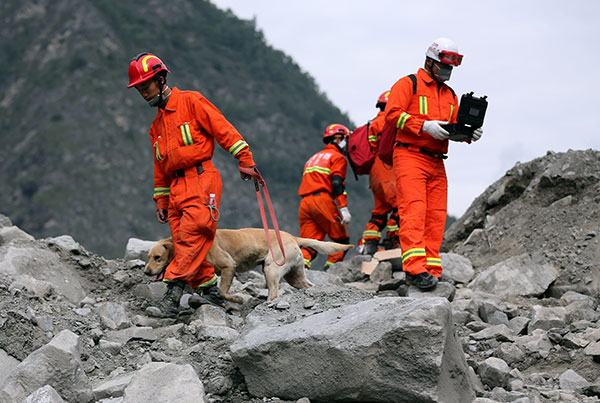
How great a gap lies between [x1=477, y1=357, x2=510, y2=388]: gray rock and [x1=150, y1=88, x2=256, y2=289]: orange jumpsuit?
8.87 ft

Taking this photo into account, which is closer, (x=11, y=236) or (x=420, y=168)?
(x=420, y=168)

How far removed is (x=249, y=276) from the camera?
1030 cm

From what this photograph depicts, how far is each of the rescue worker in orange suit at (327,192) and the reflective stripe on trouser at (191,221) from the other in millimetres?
4448

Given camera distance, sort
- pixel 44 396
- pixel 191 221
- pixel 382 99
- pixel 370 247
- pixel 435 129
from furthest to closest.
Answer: pixel 370 247 < pixel 382 99 < pixel 435 129 < pixel 191 221 < pixel 44 396

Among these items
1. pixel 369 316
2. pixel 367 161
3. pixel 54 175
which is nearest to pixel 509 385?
pixel 369 316

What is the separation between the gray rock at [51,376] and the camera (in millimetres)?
4734

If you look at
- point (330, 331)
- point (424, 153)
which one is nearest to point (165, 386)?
point (330, 331)

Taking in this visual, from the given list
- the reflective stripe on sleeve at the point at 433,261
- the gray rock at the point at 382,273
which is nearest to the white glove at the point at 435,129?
the reflective stripe on sleeve at the point at 433,261

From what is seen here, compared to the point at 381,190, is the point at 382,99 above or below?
above

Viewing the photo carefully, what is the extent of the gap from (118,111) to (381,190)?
205ft

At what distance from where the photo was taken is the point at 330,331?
15.6 ft

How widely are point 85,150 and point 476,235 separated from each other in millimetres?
58689

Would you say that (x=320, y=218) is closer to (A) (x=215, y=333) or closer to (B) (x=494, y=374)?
(A) (x=215, y=333)

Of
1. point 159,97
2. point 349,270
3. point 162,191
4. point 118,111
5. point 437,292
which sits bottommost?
point 437,292
